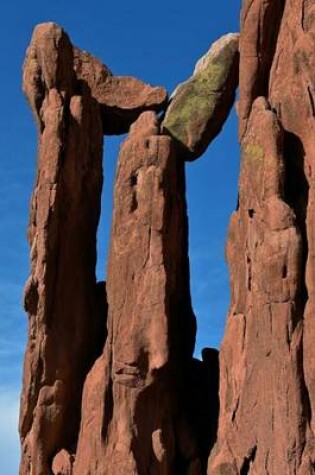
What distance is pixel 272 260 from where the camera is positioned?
23281 mm

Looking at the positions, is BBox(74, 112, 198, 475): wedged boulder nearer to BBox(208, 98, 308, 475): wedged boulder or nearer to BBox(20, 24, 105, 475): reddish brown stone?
BBox(20, 24, 105, 475): reddish brown stone

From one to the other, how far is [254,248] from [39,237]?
6.18m

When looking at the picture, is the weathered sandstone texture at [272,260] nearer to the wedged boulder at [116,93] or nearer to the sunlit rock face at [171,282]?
the sunlit rock face at [171,282]

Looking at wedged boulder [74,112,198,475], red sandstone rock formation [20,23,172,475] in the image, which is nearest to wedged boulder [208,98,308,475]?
wedged boulder [74,112,198,475]

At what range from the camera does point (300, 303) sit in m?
23.0

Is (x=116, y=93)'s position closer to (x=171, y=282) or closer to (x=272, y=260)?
(x=171, y=282)

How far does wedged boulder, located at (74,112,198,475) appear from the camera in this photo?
2553 centimetres

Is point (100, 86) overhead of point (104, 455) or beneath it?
overhead

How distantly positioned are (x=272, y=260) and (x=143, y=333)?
423 cm

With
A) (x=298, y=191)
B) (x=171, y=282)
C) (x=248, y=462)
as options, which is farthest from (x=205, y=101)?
(x=248, y=462)

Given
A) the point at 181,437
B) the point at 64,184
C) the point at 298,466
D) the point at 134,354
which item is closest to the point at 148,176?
the point at 64,184

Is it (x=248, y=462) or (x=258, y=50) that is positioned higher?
(x=258, y=50)

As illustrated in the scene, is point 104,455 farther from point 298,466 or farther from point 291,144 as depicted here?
point 291,144

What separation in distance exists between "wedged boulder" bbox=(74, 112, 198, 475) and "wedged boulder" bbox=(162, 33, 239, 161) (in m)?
2.03
